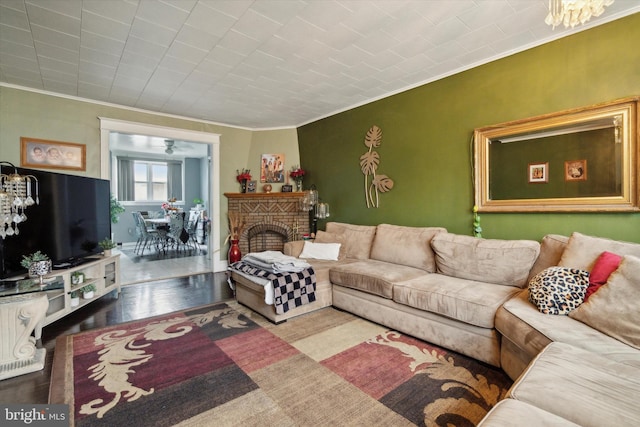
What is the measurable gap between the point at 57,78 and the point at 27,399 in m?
3.27

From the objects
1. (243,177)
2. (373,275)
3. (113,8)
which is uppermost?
(113,8)

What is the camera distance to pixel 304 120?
5098mm

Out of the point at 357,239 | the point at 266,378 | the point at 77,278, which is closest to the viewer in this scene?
the point at 266,378

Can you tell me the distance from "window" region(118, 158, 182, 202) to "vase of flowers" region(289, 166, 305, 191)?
5.39 meters

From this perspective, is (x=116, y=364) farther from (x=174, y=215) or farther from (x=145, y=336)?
(x=174, y=215)

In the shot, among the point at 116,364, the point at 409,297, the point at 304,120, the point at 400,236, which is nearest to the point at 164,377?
the point at 116,364

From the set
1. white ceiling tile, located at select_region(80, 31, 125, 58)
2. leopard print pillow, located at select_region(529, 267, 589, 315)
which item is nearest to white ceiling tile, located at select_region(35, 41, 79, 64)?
white ceiling tile, located at select_region(80, 31, 125, 58)

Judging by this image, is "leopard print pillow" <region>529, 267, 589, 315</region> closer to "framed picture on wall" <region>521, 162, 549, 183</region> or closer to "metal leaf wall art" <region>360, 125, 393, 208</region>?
"framed picture on wall" <region>521, 162, 549, 183</region>

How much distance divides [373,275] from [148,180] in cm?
829

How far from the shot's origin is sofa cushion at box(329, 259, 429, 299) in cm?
276

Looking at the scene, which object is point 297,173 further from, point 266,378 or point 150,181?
point 150,181

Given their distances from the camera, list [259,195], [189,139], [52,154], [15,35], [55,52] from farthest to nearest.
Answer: [259,195]
[189,139]
[52,154]
[55,52]
[15,35]

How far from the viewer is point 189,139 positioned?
4.86 meters

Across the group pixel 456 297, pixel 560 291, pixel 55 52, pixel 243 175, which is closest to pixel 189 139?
pixel 243 175
